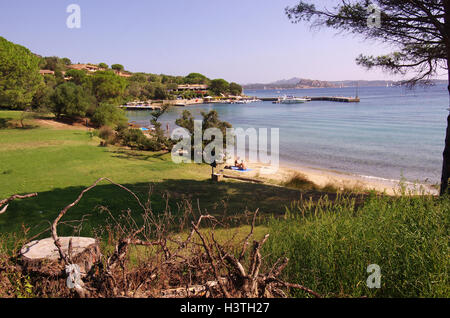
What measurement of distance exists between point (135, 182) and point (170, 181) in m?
1.37

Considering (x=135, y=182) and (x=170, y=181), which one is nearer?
(x=135, y=182)

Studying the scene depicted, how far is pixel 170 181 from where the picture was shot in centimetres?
1222

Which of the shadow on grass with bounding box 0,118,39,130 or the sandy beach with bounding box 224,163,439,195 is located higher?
the shadow on grass with bounding box 0,118,39,130

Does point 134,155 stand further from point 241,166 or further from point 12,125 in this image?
point 12,125

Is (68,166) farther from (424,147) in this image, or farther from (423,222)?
(424,147)

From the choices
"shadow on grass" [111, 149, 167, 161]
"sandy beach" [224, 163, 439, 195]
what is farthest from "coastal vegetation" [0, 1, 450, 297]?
"sandy beach" [224, 163, 439, 195]

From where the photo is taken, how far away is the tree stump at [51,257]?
2.61 m

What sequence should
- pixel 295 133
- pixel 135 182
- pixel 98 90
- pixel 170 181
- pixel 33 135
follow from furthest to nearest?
1. pixel 98 90
2. pixel 295 133
3. pixel 33 135
4. pixel 170 181
5. pixel 135 182

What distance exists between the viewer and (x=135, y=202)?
28.8 ft

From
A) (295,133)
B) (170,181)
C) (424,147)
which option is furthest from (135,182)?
(295,133)

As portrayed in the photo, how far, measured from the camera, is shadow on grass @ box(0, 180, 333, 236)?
270 inches

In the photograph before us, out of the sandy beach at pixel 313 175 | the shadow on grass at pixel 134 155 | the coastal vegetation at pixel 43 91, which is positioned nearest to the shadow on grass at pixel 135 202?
the sandy beach at pixel 313 175

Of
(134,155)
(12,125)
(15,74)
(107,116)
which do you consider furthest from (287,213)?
(107,116)

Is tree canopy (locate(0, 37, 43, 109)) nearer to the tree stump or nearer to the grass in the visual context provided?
the grass
